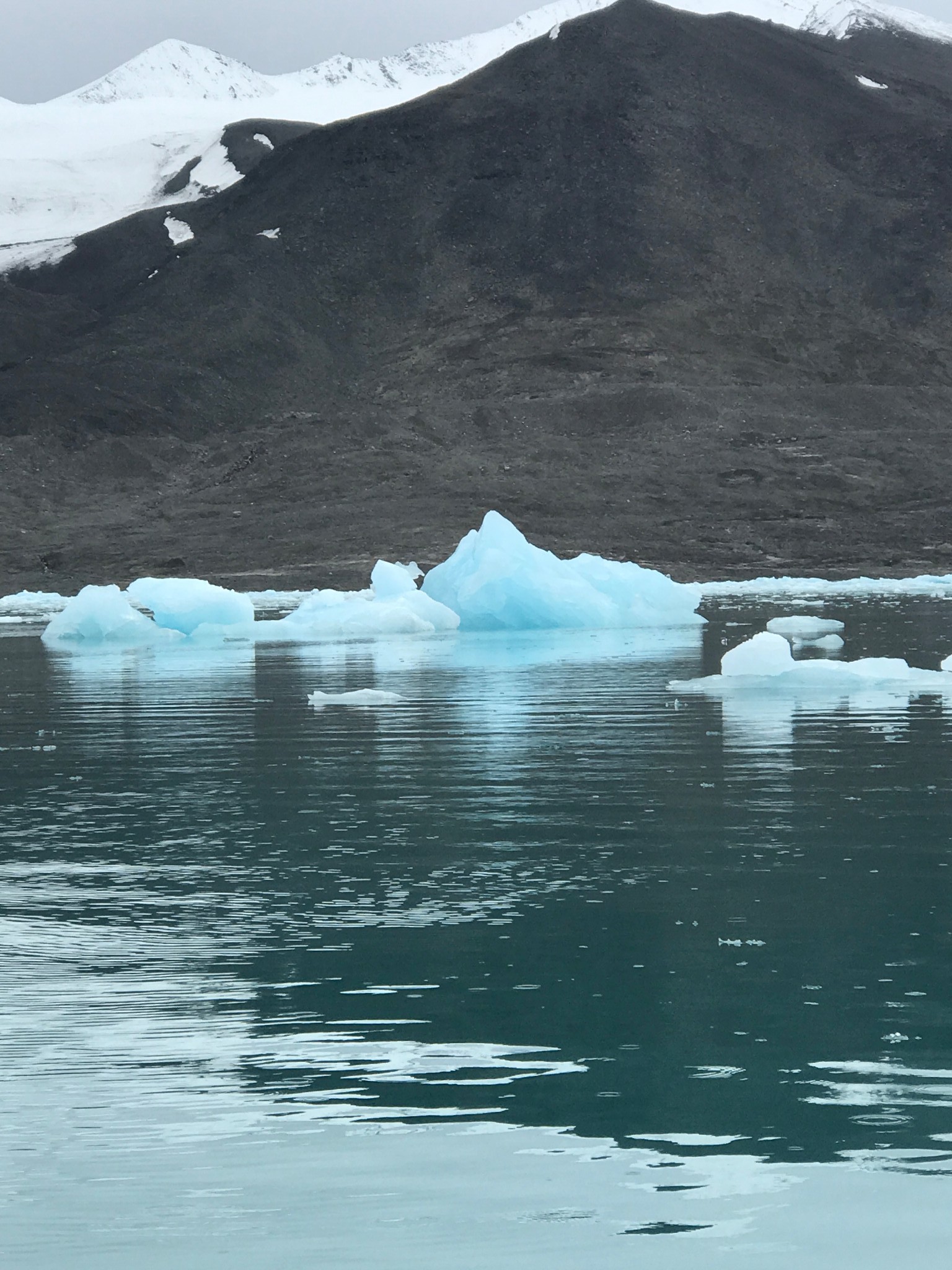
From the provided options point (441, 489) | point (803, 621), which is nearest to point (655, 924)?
point (803, 621)

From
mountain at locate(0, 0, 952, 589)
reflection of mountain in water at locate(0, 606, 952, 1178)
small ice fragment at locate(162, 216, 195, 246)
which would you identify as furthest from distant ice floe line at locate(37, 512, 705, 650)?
small ice fragment at locate(162, 216, 195, 246)

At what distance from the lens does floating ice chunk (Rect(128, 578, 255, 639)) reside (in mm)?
43125

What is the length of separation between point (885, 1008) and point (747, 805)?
20.1 feet

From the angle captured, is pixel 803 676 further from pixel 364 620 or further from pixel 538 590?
pixel 364 620

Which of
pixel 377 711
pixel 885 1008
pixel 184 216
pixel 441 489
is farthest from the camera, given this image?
pixel 184 216

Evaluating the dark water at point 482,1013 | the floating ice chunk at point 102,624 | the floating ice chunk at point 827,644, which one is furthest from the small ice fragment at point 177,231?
the dark water at point 482,1013

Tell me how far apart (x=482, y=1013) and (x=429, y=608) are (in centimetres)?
3529

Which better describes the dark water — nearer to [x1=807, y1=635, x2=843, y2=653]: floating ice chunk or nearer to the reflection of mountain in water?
the reflection of mountain in water

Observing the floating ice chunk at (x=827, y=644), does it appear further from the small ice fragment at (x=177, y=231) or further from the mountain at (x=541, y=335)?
the small ice fragment at (x=177, y=231)

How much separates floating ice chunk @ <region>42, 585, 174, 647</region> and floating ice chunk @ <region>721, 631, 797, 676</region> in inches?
900

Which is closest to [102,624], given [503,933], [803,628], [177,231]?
[803,628]

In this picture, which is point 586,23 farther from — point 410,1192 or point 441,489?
point 410,1192

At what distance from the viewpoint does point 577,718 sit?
21.1m

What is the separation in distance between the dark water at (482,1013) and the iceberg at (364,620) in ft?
83.9
